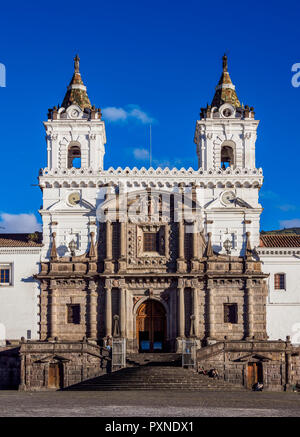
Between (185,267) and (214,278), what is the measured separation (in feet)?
7.20

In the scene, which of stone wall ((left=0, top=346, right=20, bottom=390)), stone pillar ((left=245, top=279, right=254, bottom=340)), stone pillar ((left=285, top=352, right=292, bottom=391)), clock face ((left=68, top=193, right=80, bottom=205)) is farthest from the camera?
clock face ((left=68, top=193, right=80, bottom=205))

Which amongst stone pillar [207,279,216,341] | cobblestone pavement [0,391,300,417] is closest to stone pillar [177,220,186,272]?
stone pillar [207,279,216,341]

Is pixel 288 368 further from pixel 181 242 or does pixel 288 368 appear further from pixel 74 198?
pixel 74 198

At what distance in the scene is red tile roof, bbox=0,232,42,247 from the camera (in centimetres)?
5681

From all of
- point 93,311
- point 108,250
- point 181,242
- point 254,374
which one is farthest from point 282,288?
point 93,311

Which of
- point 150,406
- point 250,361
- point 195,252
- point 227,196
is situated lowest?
point 150,406

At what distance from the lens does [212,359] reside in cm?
5109

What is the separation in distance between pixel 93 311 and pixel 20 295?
537 cm

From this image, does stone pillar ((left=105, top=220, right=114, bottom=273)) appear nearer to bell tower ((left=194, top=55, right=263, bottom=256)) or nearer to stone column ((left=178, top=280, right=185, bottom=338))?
stone column ((left=178, top=280, right=185, bottom=338))

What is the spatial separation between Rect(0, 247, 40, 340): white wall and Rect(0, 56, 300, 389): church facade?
2.12 ft

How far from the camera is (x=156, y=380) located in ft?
155

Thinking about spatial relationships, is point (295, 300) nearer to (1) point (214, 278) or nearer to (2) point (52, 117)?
(1) point (214, 278)

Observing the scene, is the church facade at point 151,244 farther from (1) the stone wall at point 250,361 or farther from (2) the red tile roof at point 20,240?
(1) the stone wall at point 250,361

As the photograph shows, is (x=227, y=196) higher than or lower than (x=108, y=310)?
higher
